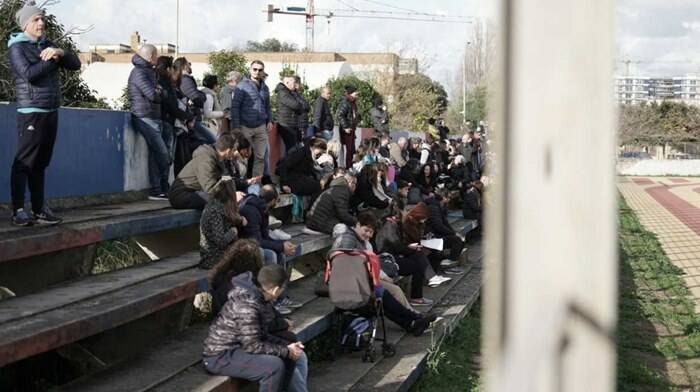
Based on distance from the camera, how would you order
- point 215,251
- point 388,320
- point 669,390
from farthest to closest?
point 388,320 → point 669,390 → point 215,251

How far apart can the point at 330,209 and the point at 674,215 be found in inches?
928

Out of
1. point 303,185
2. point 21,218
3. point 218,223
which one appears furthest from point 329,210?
point 21,218

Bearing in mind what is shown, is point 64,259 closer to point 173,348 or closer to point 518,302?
point 173,348

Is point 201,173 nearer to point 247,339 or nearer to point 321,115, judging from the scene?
point 247,339

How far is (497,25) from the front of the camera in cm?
80

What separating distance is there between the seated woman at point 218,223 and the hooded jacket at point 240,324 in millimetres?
1165

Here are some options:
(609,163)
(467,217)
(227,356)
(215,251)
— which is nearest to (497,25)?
(609,163)

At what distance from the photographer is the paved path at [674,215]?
2025 centimetres

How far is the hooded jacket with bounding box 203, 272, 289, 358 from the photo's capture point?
5.96 m

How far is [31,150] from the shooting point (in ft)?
20.5

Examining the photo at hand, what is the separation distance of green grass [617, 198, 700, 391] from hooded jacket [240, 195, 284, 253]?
3.53m

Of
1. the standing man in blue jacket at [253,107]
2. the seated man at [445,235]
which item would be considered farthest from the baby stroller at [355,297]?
the seated man at [445,235]

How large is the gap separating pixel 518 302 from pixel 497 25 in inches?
9.0

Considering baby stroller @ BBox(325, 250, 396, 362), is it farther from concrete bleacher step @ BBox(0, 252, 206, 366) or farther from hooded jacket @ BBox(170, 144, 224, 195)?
concrete bleacher step @ BBox(0, 252, 206, 366)
